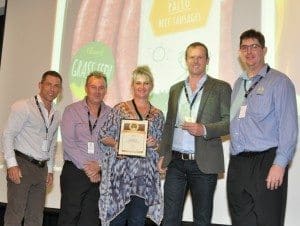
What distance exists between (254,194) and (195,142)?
524 millimetres

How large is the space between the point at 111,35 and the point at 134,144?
168cm

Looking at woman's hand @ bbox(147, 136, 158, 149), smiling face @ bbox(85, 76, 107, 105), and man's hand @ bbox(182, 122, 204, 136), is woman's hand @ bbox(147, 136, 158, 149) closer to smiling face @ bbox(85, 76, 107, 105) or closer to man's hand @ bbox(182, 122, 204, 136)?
man's hand @ bbox(182, 122, 204, 136)

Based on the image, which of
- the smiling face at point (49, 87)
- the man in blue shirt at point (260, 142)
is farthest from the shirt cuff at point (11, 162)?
the man in blue shirt at point (260, 142)

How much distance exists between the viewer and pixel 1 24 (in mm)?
6062

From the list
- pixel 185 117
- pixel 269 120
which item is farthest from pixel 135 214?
pixel 269 120

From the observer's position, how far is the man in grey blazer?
2688mm

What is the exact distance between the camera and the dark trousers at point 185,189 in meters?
2.68

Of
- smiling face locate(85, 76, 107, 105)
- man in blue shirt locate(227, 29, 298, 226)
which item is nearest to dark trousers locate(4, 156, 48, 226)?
smiling face locate(85, 76, 107, 105)

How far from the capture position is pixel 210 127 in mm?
2676

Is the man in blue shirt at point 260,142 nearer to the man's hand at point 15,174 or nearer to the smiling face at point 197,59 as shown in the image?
the smiling face at point 197,59

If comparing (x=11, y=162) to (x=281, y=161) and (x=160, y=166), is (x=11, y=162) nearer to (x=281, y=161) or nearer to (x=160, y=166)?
(x=160, y=166)

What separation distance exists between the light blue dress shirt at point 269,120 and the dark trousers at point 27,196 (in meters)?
1.69

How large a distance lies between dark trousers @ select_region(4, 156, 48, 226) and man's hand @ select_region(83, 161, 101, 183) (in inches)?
21.7

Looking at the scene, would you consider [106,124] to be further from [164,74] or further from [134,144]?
[164,74]
